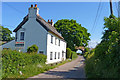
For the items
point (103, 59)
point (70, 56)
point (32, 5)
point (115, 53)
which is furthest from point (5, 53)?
point (70, 56)

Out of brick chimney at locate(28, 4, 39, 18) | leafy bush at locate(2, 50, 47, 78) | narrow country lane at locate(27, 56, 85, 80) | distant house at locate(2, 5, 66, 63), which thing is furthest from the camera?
brick chimney at locate(28, 4, 39, 18)

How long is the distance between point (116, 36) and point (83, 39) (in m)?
34.4

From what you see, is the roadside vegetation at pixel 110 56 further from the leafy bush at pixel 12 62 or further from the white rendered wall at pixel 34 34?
the white rendered wall at pixel 34 34

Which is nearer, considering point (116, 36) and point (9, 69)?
point (116, 36)

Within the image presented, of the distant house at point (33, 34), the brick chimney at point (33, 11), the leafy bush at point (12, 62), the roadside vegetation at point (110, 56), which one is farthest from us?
the brick chimney at point (33, 11)

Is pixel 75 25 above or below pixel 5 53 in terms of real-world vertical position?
above

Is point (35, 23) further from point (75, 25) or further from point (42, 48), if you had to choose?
point (75, 25)

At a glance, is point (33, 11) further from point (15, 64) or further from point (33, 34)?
point (15, 64)

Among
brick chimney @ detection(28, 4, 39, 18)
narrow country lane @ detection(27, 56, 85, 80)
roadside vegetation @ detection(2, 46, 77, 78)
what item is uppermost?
brick chimney @ detection(28, 4, 39, 18)

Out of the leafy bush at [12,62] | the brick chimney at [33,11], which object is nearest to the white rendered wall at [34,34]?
the brick chimney at [33,11]

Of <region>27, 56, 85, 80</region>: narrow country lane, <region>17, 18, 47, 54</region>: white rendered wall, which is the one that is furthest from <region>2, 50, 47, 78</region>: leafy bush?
<region>17, 18, 47, 54</region>: white rendered wall

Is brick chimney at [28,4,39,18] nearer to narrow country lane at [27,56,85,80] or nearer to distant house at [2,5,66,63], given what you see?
distant house at [2,5,66,63]

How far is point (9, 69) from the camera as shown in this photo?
8766mm

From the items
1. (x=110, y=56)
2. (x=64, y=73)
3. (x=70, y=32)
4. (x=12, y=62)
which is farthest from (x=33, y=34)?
(x=70, y=32)
